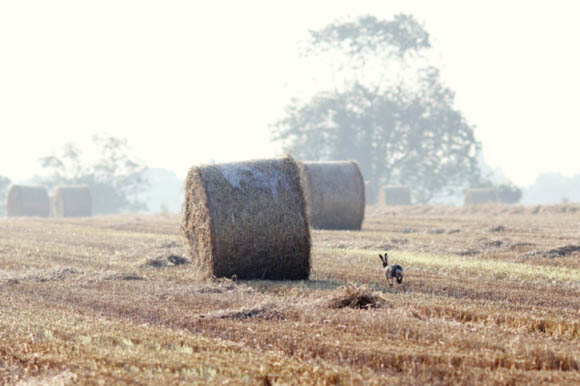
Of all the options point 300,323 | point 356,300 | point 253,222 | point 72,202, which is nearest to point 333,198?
point 253,222

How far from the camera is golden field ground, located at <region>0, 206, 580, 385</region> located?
664 cm

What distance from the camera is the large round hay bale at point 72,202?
158 ft

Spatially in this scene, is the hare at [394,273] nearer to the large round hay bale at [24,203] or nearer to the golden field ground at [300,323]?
the golden field ground at [300,323]

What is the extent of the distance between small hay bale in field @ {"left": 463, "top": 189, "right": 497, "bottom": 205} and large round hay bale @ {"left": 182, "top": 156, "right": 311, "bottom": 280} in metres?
36.7

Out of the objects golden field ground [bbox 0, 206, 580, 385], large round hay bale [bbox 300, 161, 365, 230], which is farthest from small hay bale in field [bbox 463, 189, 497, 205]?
golden field ground [bbox 0, 206, 580, 385]

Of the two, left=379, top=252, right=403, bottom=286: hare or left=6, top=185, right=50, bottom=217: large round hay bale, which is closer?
left=379, top=252, right=403, bottom=286: hare

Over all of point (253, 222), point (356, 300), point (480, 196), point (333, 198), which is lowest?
point (356, 300)

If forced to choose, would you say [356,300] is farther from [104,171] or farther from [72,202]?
[104,171]

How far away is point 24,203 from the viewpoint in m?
46.7

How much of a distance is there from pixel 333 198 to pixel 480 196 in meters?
24.6

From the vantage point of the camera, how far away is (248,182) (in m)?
14.0

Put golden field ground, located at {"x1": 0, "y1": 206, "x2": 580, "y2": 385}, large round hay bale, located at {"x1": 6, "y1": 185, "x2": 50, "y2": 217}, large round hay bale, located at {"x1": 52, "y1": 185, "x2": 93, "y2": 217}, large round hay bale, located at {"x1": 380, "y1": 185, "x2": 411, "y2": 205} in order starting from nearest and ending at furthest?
golden field ground, located at {"x1": 0, "y1": 206, "x2": 580, "y2": 385} < large round hay bale, located at {"x1": 6, "y1": 185, "x2": 50, "y2": 217} < large round hay bale, located at {"x1": 52, "y1": 185, "x2": 93, "y2": 217} < large round hay bale, located at {"x1": 380, "y1": 185, "x2": 411, "y2": 205}

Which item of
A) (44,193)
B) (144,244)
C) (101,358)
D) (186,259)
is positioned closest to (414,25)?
(44,193)

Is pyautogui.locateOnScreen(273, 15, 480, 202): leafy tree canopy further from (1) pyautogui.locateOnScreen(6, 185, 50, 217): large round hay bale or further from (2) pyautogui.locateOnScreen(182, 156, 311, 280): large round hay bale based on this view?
(2) pyautogui.locateOnScreen(182, 156, 311, 280): large round hay bale
